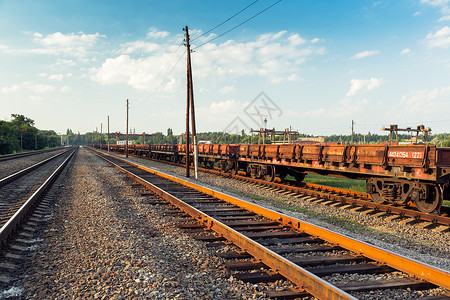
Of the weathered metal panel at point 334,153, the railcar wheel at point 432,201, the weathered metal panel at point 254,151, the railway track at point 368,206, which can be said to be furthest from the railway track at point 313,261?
the weathered metal panel at point 254,151

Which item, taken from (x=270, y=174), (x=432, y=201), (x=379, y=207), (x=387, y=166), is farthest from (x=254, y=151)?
(x=432, y=201)

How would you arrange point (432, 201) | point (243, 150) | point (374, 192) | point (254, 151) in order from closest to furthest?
point (432, 201) → point (374, 192) → point (254, 151) → point (243, 150)

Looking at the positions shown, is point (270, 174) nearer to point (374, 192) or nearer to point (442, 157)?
point (374, 192)

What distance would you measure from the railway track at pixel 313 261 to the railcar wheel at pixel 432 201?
4657mm

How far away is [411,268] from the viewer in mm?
4035

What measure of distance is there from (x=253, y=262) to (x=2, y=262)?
396 cm

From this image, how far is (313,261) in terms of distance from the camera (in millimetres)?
4473

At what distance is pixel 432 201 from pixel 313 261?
603 cm

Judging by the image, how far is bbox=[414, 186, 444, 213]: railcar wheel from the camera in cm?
823

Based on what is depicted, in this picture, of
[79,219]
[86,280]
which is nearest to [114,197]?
[79,219]

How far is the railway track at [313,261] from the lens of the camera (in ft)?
12.0

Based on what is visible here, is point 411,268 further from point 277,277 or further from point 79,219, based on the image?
point 79,219

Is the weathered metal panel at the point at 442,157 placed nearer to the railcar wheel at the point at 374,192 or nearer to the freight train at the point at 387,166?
the freight train at the point at 387,166

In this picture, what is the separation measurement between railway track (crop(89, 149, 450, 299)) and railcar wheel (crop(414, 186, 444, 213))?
4657 millimetres
